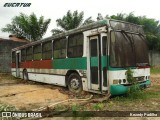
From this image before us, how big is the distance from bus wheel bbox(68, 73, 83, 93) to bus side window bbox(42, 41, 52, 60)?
7.60 ft

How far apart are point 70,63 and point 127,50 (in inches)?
106

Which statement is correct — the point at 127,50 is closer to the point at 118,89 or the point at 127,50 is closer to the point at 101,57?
the point at 101,57

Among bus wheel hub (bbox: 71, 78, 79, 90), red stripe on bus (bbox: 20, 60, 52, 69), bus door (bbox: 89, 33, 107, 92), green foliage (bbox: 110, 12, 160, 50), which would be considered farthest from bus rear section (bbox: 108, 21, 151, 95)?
green foliage (bbox: 110, 12, 160, 50)

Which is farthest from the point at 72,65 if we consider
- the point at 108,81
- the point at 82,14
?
the point at 82,14

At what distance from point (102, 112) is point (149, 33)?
24.1 m

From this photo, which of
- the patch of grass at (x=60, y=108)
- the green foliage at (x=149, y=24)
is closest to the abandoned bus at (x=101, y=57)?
the patch of grass at (x=60, y=108)

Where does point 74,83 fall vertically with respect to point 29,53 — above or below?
below

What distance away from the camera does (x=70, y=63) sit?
9.97m

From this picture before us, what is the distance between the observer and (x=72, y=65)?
982cm

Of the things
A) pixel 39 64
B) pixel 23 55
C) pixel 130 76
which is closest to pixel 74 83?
pixel 130 76

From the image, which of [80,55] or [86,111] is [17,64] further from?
[86,111]

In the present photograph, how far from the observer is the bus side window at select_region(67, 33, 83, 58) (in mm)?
9339

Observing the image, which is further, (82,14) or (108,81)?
(82,14)

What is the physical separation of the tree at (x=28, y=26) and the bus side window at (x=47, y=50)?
1317 cm
